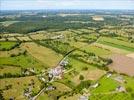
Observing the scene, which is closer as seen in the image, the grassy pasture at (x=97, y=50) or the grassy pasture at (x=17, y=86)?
the grassy pasture at (x=17, y=86)

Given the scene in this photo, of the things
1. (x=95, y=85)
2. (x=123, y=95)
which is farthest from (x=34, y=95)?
(x=123, y=95)

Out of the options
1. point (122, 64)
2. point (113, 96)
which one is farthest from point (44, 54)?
point (113, 96)

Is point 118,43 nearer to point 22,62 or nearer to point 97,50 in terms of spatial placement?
point 97,50

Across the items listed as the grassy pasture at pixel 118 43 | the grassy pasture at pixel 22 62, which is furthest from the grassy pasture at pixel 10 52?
the grassy pasture at pixel 118 43

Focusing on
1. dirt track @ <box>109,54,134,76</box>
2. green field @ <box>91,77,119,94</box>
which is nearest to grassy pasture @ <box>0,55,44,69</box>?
green field @ <box>91,77,119,94</box>

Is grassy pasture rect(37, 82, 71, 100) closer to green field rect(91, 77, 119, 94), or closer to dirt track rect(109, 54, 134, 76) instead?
green field rect(91, 77, 119, 94)

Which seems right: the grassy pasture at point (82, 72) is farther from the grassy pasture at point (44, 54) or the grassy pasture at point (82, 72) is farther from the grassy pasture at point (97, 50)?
the grassy pasture at point (97, 50)
